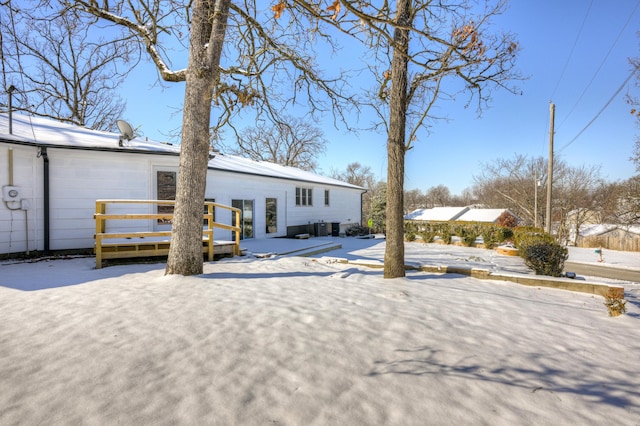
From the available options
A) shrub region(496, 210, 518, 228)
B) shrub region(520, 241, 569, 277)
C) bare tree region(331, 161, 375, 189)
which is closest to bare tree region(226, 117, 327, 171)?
bare tree region(331, 161, 375, 189)

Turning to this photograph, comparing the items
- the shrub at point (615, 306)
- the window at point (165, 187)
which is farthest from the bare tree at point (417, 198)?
the shrub at point (615, 306)

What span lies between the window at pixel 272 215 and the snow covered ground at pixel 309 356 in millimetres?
9566

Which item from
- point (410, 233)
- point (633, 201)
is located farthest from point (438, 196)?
point (633, 201)

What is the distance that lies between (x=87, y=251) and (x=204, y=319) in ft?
24.1

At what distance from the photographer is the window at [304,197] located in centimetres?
1719

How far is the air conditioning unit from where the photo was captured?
24.7 ft

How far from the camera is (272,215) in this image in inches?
587

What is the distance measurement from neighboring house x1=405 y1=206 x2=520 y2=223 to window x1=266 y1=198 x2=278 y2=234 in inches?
894

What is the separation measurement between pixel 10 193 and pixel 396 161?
32.1 feet

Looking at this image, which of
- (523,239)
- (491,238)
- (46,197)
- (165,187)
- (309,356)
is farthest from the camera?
(491,238)

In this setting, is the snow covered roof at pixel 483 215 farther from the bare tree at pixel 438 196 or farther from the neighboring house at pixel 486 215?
the bare tree at pixel 438 196

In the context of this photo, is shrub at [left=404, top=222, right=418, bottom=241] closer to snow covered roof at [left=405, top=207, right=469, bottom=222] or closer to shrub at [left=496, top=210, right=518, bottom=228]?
shrub at [left=496, top=210, right=518, bottom=228]

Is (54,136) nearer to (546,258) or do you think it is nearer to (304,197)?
(304,197)

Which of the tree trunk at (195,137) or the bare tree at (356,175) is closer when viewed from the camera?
the tree trunk at (195,137)
